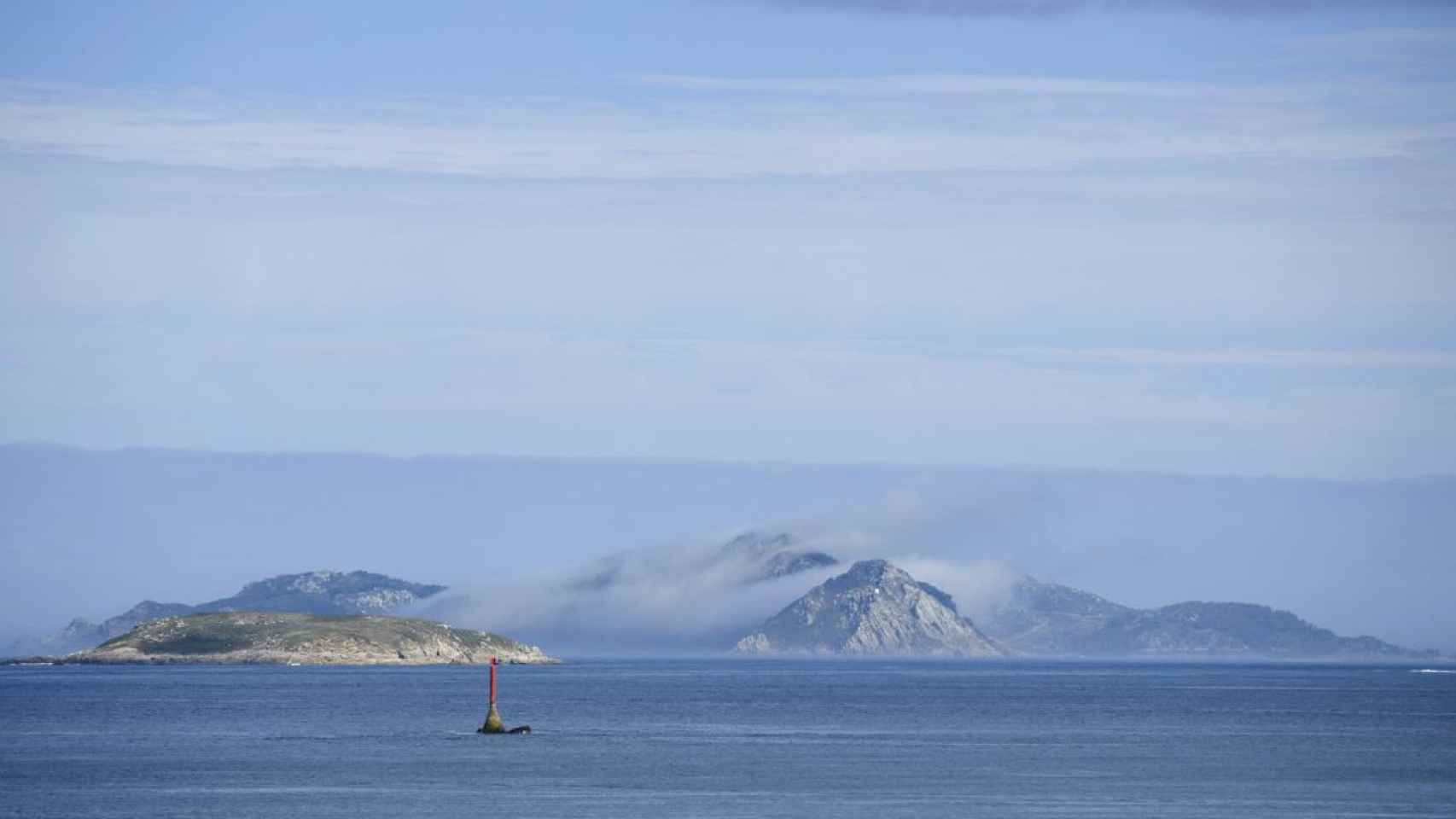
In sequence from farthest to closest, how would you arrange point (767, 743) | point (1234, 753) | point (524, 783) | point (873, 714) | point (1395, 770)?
1. point (873, 714)
2. point (767, 743)
3. point (1234, 753)
4. point (1395, 770)
5. point (524, 783)

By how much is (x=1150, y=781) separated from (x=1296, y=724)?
70.5 m

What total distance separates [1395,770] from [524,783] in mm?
49401

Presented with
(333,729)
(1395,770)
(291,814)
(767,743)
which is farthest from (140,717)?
(1395,770)

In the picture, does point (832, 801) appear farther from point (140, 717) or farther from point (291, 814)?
point (140, 717)

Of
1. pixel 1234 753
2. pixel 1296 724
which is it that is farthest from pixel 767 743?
pixel 1296 724

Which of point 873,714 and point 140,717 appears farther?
point 873,714

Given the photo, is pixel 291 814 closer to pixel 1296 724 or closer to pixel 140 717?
pixel 140 717

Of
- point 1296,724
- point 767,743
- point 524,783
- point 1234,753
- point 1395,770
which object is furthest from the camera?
point 1296,724

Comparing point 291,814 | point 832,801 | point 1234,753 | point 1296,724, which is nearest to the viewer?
point 291,814

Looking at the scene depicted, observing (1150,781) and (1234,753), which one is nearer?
(1150,781)

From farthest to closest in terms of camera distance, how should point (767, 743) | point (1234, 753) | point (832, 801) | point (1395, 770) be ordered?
point (767, 743), point (1234, 753), point (1395, 770), point (832, 801)

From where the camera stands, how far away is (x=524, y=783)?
10919 cm

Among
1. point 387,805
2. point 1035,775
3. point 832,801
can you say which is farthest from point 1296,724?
point 387,805

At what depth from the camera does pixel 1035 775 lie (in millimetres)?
114625
